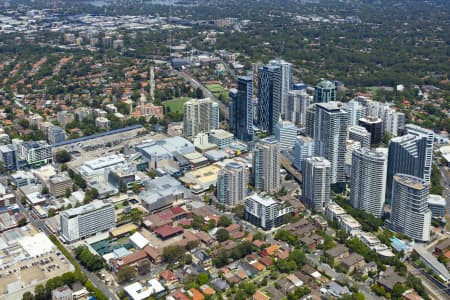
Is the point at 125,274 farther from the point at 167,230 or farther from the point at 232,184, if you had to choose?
the point at 232,184

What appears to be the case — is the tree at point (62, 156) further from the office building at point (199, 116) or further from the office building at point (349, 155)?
the office building at point (349, 155)

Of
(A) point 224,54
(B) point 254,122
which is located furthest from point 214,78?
(B) point 254,122

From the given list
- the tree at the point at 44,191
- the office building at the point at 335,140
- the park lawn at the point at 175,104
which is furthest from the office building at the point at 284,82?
the tree at the point at 44,191

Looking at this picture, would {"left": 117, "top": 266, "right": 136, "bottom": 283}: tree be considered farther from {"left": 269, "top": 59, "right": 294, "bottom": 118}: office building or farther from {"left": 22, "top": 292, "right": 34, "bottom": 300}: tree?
{"left": 269, "top": 59, "right": 294, "bottom": 118}: office building

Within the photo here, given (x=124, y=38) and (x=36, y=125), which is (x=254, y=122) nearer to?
(x=36, y=125)

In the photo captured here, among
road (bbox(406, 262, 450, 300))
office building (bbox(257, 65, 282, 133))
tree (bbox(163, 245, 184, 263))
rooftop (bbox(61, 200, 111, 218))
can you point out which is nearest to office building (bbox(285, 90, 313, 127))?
office building (bbox(257, 65, 282, 133))
